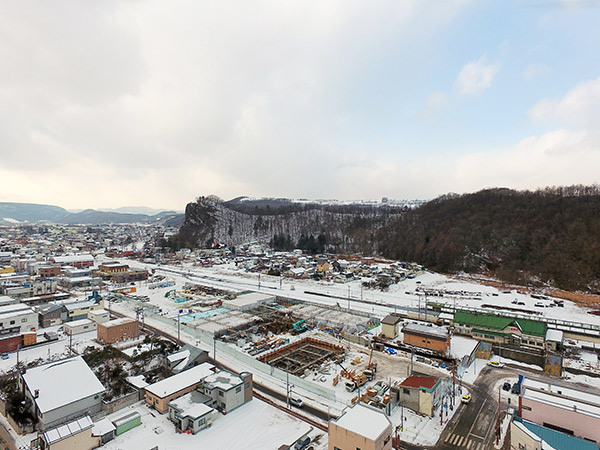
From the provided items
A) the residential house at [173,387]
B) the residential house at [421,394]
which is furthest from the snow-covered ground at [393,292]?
the residential house at [173,387]

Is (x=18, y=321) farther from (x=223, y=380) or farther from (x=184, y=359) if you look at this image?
(x=223, y=380)

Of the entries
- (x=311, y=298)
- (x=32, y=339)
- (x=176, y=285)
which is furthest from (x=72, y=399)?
(x=176, y=285)

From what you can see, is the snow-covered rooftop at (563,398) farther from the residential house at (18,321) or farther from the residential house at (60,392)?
the residential house at (18,321)

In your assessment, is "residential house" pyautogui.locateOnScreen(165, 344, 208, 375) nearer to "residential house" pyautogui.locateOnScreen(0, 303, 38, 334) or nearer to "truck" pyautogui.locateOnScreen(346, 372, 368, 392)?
"truck" pyautogui.locateOnScreen(346, 372, 368, 392)

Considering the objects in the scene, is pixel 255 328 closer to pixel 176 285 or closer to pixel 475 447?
pixel 475 447

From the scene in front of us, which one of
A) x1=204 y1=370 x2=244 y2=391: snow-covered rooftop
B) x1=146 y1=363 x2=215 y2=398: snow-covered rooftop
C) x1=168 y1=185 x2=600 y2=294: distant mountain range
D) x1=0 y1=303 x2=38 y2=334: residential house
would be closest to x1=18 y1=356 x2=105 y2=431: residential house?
x1=146 y1=363 x2=215 y2=398: snow-covered rooftop
